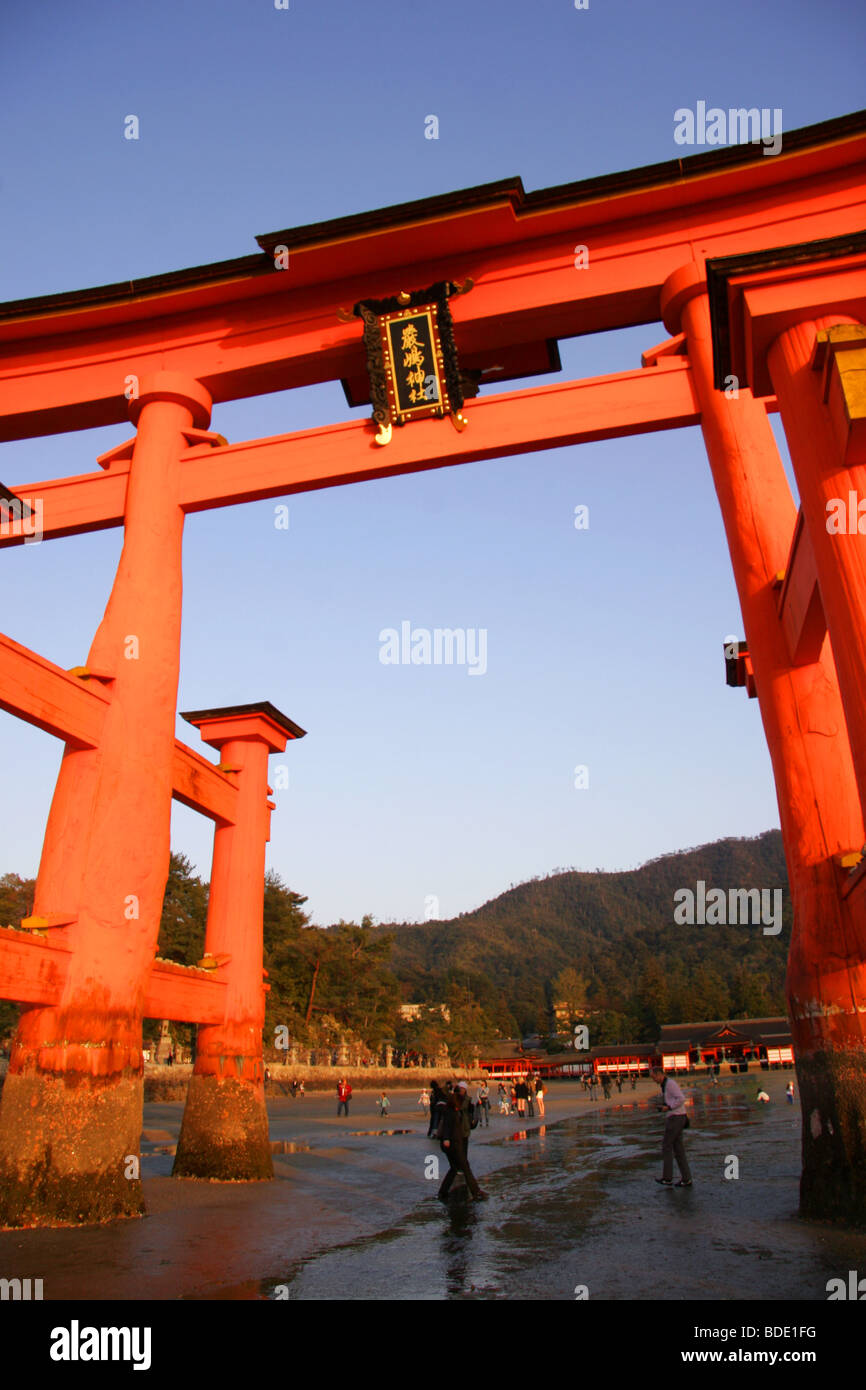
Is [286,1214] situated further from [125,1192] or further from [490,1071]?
[490,1071]

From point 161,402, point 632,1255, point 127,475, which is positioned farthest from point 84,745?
point 632,1255

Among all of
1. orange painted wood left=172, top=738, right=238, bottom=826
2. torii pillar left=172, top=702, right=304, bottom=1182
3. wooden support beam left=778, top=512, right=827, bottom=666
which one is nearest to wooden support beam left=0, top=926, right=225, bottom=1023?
torii pillar left=172, top=702, right=304, bottom=1182

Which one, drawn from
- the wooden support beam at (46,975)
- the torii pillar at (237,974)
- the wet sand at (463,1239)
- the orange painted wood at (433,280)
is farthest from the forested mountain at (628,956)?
the orange painted wood at (433,280)

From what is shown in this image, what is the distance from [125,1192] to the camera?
23.9 feet

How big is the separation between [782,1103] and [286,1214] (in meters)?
22.7

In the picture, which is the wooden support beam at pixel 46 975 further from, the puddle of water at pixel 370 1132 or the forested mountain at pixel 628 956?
the forested mountain at pixel 628 956

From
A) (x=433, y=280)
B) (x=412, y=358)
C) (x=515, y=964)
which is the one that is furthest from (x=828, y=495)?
(x=515, y=964)

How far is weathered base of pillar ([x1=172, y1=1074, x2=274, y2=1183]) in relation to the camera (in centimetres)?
973

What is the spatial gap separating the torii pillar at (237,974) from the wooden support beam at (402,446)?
11.2ft

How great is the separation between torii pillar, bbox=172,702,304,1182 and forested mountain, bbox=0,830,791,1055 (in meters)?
26.7

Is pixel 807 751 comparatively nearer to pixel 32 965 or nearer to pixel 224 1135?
pixel 32 965

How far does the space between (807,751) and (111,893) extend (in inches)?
245

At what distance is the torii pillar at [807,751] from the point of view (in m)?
5.72

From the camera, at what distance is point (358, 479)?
368 inches
